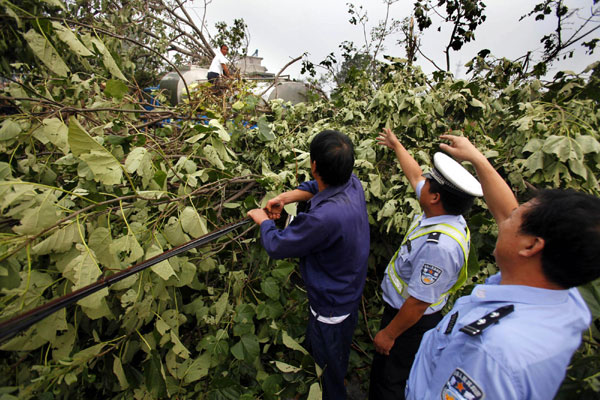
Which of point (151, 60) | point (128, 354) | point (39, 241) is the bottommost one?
point (128, 354)

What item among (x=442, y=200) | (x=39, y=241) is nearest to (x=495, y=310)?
(x=442, y=200)

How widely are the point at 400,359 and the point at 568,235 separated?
1.26 m

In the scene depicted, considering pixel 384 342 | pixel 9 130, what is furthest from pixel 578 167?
pixel 9 130

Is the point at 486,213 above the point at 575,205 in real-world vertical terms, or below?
below

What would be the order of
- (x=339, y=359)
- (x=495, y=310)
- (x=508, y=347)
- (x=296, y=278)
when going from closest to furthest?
(x=508, y=347) < (x=495, y=310) < (x=339, y=359) < (x=296, y=278)

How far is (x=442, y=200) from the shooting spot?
1359 millimetres

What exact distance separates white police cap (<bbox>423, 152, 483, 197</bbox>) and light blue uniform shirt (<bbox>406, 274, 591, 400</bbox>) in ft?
1.59

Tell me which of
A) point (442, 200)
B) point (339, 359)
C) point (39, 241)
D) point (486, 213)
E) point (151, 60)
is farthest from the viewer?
point (151, 60)

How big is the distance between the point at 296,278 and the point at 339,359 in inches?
24.3

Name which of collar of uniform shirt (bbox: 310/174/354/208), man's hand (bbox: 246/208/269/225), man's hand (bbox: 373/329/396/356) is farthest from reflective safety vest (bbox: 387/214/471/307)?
man's hand (bbox: 246/208/269/225)

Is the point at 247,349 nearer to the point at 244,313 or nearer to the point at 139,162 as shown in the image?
the point at 244,313

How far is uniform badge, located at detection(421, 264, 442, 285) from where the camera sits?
4.24 ft

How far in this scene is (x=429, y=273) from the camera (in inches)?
51.5

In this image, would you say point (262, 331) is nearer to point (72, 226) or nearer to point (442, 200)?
point (72, 226)
